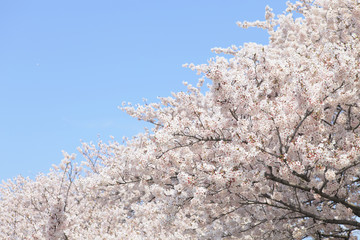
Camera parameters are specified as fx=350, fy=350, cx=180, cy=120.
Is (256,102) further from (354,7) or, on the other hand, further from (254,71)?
(354,7)

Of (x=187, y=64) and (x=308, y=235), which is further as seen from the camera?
(x=187, y=64)

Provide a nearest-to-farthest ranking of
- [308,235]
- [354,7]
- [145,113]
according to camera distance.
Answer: [308,235], [354,7], [145,113]

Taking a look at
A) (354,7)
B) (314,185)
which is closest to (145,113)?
(354,7)

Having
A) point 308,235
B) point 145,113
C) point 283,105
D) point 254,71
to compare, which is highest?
point 145,113

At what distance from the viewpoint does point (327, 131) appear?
675cm

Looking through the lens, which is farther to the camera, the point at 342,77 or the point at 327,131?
the point at 327,131

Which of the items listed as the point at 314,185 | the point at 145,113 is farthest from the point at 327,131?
the point at 145,113

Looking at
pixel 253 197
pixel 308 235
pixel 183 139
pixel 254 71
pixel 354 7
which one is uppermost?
pixel 354 7

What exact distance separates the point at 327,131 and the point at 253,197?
196 centimetres

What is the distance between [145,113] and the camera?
14.4 meters

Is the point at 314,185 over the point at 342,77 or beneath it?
beneath

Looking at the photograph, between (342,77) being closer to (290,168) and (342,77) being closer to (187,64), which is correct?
(290,168)

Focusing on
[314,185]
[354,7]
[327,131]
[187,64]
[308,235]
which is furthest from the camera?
[187,64]

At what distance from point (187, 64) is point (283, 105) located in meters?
10.2
